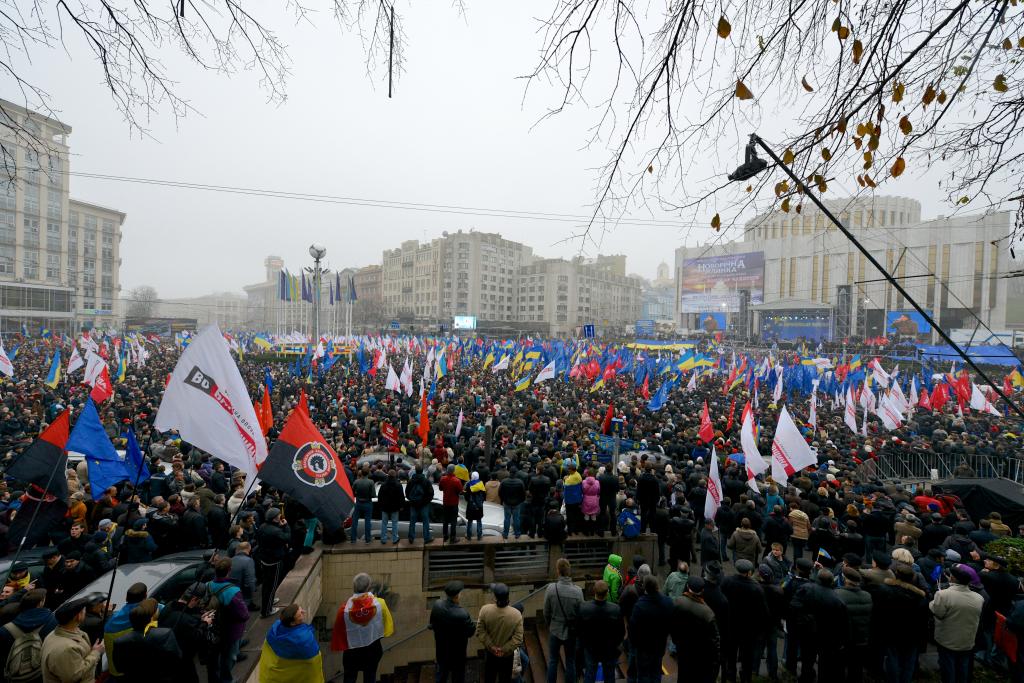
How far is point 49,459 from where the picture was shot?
673 cm

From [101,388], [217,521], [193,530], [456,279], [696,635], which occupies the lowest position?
[193,530]

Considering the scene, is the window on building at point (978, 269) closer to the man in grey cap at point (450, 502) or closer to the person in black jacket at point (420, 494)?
the man in grey cap at point (450, 502)

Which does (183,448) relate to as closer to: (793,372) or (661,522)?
(661,522)

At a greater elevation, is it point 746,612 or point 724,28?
point 724,28

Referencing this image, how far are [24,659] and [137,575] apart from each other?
1.66 meters

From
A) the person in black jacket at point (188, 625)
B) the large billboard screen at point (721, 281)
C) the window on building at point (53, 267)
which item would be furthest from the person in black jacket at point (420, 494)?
the window on building at point (53, 267)

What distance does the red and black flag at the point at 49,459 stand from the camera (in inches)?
261

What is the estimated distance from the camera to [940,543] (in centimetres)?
738

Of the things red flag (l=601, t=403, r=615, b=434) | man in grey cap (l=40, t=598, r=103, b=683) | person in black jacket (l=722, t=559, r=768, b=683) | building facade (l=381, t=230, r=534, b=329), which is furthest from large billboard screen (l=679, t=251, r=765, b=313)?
man in grey cap (l=40, t=598, r=103, b=683)

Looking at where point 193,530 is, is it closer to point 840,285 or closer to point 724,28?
point 724,28

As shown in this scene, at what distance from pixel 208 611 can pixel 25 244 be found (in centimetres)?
7352

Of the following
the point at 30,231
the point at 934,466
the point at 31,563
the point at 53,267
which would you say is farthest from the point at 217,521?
the point at 53,267

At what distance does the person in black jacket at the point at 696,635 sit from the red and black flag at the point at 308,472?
3.31 meters

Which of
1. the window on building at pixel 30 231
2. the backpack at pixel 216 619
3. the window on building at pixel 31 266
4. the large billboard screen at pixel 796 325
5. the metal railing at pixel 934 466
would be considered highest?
the window on building at pixel 30 231
